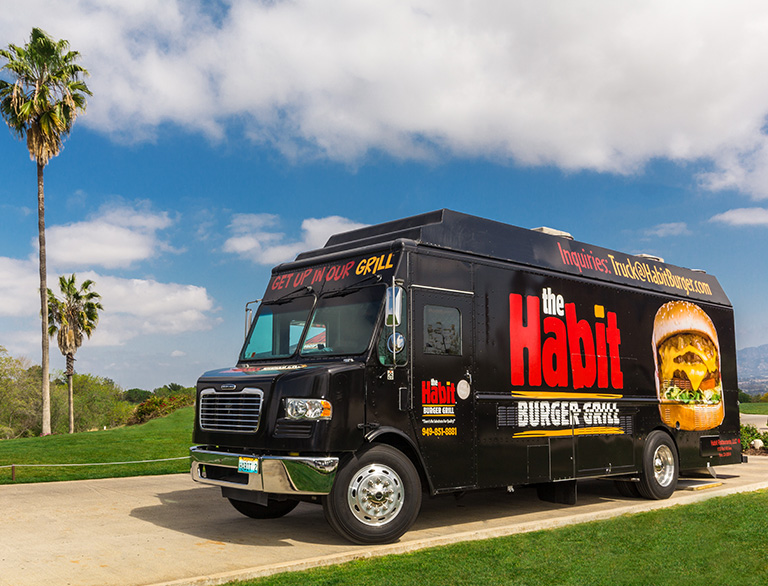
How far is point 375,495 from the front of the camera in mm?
7410

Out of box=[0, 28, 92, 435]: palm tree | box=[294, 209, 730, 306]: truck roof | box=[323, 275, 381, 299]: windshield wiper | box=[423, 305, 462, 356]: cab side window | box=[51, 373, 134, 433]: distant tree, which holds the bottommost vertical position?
box=[51, 373, 134, 433]: distant tree

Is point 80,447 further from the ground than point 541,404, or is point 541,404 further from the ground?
point 541,404

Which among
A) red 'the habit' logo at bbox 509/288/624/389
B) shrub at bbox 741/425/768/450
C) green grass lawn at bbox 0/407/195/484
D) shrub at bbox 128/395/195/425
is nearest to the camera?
red 'the habit' logo at bbox 509/288/624/389

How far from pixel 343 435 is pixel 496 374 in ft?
8.02

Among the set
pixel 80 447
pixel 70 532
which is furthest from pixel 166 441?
pixel 70 532

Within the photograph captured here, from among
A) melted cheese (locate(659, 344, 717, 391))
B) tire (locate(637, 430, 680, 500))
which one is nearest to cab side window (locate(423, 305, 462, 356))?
tire (locate(637, 430, 680, 500))

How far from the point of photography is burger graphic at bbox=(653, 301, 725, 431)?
11602mm

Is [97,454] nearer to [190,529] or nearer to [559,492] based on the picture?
[190,529]

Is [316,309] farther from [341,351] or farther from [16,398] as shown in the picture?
[16,398]

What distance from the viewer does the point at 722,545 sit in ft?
22.8

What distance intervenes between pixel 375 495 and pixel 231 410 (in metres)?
1.88

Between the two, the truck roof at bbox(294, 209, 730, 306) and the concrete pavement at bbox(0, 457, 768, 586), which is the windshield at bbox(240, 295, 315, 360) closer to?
the truck roof at bbox(294, 209, 730, 306)

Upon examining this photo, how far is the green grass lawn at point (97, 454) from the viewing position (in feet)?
47.2

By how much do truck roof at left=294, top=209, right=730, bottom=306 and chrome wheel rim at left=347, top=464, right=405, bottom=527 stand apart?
2.62 m
